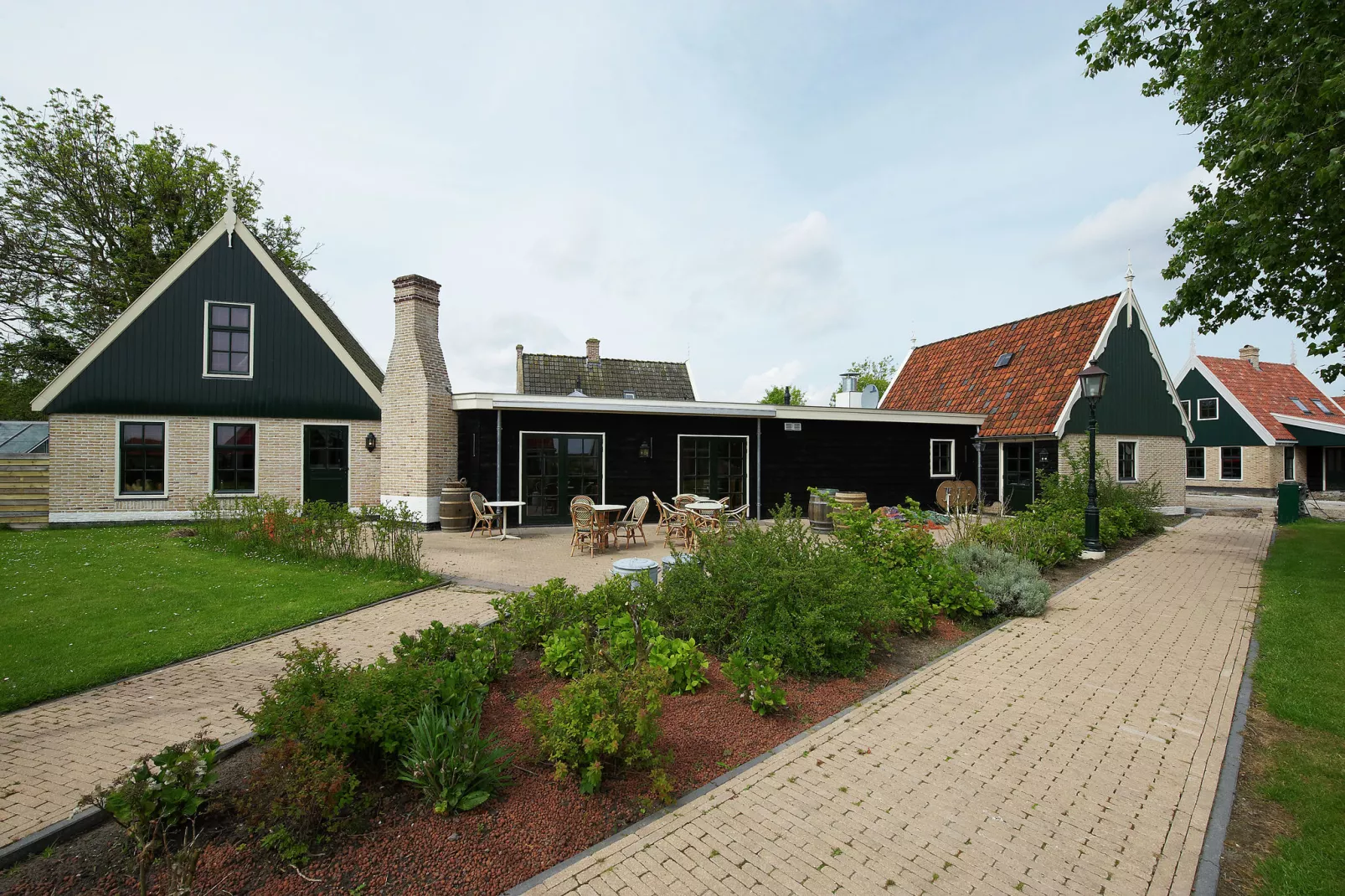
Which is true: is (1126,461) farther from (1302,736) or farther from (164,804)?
(164,804)

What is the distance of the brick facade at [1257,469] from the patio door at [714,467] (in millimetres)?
23740

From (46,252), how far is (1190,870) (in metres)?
29.6

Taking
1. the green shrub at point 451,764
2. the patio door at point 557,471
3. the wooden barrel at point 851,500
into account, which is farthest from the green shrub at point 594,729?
the patio door at point 557,471

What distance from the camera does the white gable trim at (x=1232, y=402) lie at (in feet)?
81.6

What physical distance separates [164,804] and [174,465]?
14754 millimetres

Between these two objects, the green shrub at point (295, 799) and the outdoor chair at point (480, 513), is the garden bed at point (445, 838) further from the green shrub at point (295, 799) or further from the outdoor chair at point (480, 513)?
A: the outdoor chair at point (480, 513)

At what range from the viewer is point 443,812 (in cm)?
292

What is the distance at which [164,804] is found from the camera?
2648 mm

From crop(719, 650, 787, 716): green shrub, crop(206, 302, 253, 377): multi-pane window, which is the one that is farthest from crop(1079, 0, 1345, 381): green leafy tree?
crop(206, 302, 253, 377): multi-pane window

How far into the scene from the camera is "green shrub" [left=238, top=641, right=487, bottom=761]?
2.96 m

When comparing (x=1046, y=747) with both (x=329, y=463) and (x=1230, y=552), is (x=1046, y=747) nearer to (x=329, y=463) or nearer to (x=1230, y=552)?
(x=1230, y=552)

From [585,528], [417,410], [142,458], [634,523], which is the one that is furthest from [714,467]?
[142,458]

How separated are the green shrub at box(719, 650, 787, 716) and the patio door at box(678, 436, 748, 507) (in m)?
10.9

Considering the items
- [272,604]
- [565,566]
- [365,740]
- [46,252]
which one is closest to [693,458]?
[565,566]
